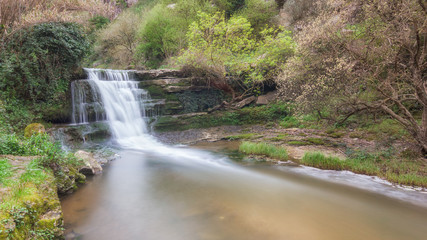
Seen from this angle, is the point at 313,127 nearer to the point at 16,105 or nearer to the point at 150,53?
the point at 16,105

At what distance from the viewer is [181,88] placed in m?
16.4

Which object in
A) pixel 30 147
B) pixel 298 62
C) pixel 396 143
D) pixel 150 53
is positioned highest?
pixel 150 53

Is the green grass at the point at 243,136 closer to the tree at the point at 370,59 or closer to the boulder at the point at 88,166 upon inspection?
the tree at the point at 370,59

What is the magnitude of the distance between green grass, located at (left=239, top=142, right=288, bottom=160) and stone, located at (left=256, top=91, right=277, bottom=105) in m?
7.48

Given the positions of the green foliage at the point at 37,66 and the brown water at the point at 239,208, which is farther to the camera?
the green foliage at the point at 37,66

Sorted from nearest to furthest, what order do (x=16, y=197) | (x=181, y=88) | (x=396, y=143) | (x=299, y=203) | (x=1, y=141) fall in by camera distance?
(x=16, y=197) → (x=299, y=203) → (x=1, y=141) → (x=396, y=143) → (x=181, y=88)

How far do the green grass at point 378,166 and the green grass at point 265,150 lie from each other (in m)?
0.87

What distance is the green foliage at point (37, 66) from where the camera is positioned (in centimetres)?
1046

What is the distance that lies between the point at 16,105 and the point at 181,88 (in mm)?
9131

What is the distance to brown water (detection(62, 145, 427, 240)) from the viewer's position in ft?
13.5

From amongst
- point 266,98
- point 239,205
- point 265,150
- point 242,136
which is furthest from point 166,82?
point 239,205

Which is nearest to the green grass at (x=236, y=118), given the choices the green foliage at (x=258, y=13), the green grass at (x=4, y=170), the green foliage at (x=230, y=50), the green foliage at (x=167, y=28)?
the green foliage at (x=230, y=50)

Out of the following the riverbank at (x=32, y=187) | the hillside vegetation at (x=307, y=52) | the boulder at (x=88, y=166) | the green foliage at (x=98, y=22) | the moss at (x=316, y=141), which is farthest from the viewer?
the green foliage at (x=98, y=22)

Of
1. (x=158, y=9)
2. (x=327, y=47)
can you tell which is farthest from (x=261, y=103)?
(x=158, y=9)
